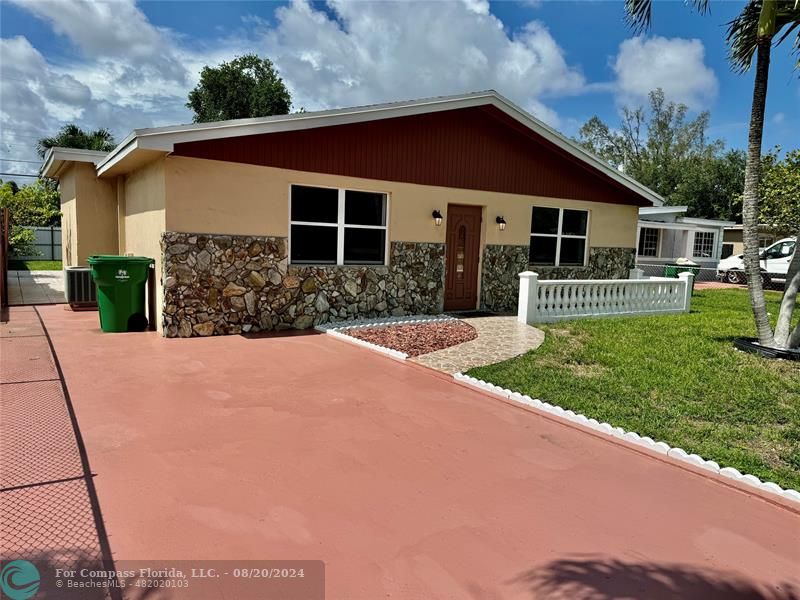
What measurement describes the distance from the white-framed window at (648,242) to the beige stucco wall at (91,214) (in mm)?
23754

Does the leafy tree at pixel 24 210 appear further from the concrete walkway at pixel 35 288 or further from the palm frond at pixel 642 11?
the palm frond at pixel 642 11

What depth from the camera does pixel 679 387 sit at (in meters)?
6.07

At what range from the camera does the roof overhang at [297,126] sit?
740 cm

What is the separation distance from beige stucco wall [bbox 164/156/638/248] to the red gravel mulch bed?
1.98 m

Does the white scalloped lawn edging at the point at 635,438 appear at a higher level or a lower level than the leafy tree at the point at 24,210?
lower

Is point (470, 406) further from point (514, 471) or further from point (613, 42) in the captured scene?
point (613, 42)

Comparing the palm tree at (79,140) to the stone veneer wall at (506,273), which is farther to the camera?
the palm tree at (79,140)

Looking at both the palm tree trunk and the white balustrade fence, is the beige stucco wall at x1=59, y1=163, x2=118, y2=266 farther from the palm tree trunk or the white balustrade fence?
the palm tree trunk

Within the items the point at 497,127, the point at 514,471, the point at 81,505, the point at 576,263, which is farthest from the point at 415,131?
the point at 81,505

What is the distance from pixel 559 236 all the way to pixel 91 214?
427 inches

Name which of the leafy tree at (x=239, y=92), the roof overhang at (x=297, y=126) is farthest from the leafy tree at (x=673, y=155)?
the roof overhang at (x=297, y=126)

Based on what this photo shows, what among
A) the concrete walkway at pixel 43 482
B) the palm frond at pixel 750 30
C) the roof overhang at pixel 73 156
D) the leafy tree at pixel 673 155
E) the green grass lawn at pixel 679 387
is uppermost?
the leafy tree at pixel 673 155

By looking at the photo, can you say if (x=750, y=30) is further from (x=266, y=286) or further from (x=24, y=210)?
(x=24, y=210)

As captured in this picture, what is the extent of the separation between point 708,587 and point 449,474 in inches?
67.4
